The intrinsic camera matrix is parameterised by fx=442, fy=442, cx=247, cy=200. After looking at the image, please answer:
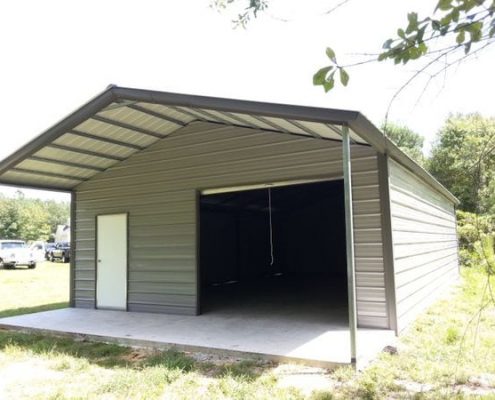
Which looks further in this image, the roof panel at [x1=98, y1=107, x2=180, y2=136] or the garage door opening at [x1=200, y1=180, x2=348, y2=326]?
the garage door opening at [x1=200, y1=180, x2=348, y2=326]

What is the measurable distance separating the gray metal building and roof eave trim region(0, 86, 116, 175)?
0.06ft

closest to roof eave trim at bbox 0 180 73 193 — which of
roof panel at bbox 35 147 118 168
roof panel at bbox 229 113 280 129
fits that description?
roof panel at bbox 35 147 118 168

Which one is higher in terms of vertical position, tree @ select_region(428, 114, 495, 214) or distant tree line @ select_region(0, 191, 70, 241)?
distant tree line @ select_region(0, 191, 70, 241)

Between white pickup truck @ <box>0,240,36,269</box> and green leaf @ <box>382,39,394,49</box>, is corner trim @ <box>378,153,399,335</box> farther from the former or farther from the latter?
white pickup truck @ <box>0,240,36,269</box>

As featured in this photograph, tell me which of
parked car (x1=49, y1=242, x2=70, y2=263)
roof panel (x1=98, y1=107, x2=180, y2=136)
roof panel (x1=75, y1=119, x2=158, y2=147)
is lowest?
parked car (x1=49, y1=242, x2=70, y2=263)

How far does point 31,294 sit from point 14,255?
10.1 meters

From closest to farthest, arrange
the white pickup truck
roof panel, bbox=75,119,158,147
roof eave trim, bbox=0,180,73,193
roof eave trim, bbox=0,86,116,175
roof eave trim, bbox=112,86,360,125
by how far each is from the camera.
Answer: roof eave trim, bbox=112,86,360,125, roof eave trim, bbox=0,86,116,175, roof panel, bbox=75,119,158,147, roof eave trim, bbox=0,180,73,193, the white pickup truck

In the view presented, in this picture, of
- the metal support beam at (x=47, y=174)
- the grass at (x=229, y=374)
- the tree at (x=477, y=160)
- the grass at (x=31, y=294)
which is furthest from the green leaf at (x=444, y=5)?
the grass at (x=31, y=294)

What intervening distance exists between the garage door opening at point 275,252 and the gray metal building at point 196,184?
568 mm

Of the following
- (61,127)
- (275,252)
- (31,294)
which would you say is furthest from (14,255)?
(61,127)

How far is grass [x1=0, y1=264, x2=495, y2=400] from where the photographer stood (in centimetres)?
380

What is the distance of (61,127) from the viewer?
6.33 meters

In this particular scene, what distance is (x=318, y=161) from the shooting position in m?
6.43

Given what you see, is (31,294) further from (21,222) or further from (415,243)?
(21,222)
